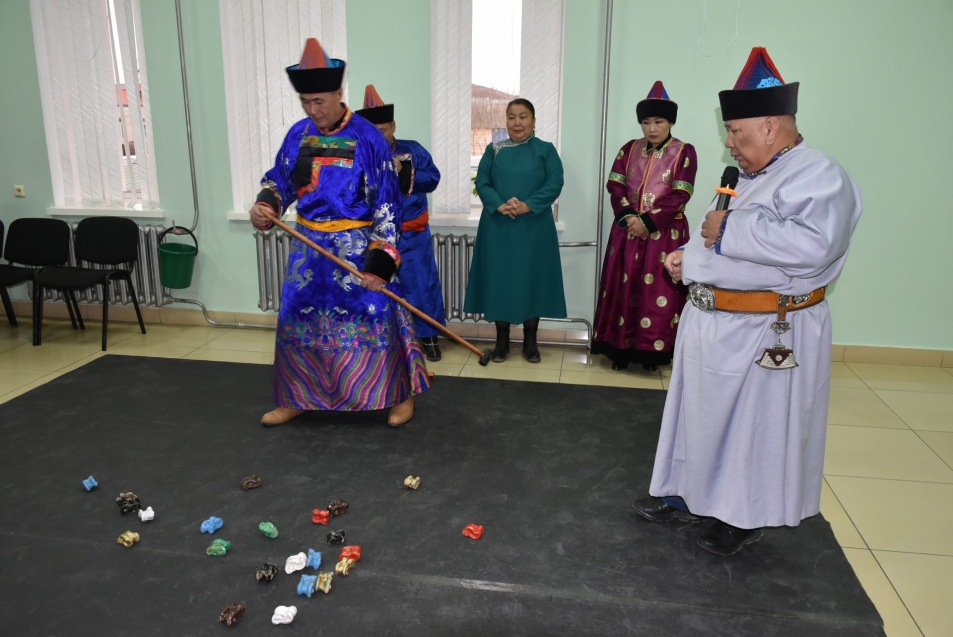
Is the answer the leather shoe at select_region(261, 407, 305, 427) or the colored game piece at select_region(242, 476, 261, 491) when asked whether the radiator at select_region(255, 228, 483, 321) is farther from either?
the colored game piece at select_region(242, 476, 261, 491)

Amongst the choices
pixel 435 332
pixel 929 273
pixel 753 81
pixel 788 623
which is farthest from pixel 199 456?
pixel 929 273

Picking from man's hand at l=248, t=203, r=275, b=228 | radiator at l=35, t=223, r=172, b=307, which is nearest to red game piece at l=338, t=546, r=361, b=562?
man's hand at l=248, t=203, r=275, b=228

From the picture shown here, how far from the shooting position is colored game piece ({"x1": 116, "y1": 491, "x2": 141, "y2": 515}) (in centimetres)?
248

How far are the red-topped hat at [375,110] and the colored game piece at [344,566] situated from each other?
2358mm

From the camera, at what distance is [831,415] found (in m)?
3.50

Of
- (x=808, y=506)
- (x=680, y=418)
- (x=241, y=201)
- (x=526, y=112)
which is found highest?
(x=526, y=112)

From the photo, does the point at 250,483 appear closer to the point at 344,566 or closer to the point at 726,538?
the point at 344,566

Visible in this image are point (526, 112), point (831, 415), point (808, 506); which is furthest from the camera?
point (526, 112)

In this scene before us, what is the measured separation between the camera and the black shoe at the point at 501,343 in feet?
14.0

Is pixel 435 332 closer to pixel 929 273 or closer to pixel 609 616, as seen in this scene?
pixel 609 616

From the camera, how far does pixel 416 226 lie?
4.03 m

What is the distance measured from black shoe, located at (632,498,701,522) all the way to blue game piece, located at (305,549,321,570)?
3.61 feet

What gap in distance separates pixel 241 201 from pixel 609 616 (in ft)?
12.6

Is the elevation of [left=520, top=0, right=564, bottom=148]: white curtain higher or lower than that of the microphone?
higher
